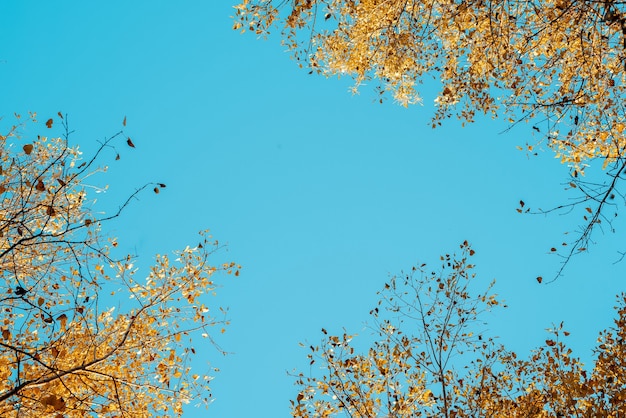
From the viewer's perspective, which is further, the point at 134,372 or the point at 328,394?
the point at 328,394

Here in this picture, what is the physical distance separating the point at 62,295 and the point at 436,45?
7672 millimetres

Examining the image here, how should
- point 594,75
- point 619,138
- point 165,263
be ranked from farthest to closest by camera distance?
1. point 165,263
2. point 619,138
3. point 594,75

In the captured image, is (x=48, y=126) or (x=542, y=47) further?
(x=542, y=47)

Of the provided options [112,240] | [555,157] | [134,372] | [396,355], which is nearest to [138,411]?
[134,372]

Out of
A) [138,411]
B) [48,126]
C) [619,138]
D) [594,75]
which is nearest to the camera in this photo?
[48,126]

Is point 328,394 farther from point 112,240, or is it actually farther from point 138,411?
point 112,240

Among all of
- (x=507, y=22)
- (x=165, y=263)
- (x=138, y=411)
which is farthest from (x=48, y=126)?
(x=507, y=22)

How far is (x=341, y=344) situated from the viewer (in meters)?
8.95

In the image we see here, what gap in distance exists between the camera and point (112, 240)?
7887 mm

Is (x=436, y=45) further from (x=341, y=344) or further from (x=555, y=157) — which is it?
(x=341, y=344)

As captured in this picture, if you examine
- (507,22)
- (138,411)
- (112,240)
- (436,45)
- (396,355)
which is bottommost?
(138,411)

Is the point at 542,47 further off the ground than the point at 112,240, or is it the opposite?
the point at 542,47

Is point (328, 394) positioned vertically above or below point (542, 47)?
below

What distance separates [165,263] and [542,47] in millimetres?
6629
